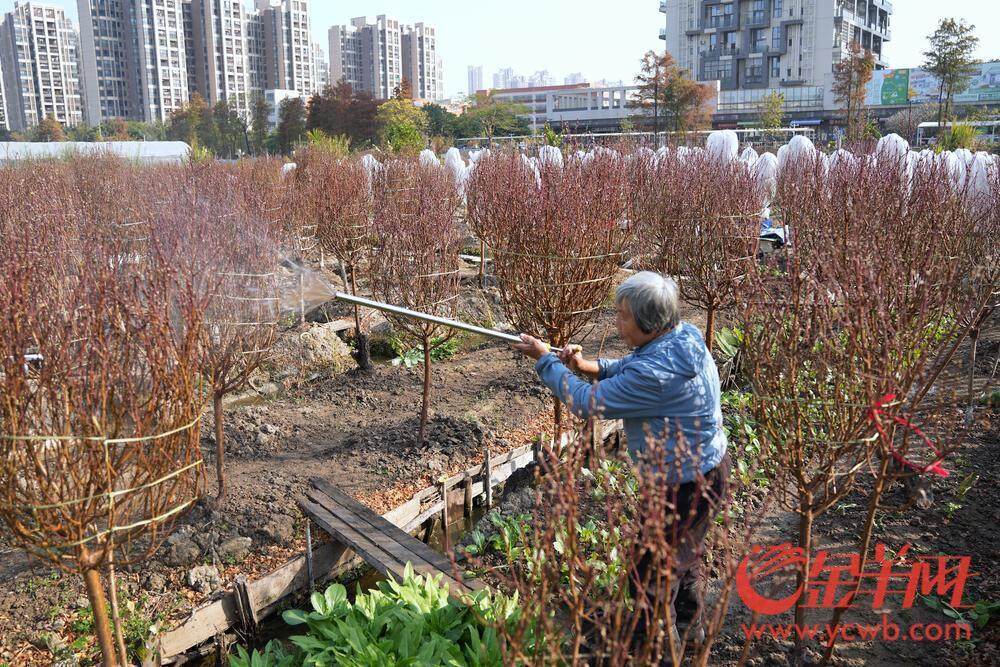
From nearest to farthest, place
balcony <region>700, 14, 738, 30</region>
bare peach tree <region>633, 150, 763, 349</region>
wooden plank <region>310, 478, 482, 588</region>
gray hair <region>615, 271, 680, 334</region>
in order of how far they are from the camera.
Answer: gray hair <region>615, 271, 680, 334</region> → wooden plank <region>310, 478, 482, 588</region> → bare peach tree <region>633, 150, 763, 349</region> → balcony <region>700, 14, 738, 30</region>

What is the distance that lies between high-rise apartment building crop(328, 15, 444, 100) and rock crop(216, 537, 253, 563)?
400ft

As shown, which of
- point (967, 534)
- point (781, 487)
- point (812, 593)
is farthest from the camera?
point (967, 534)

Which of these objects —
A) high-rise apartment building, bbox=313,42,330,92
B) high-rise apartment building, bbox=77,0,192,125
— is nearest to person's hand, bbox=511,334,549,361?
high-rise apartment building, bbox=77,0,192,125

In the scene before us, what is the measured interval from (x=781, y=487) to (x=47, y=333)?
270 centimetres

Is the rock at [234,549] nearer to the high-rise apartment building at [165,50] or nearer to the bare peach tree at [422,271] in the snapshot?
the bare peach tree at [422,271]

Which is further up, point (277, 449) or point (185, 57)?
point (185, 57)

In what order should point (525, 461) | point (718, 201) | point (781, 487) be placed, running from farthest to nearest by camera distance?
1. point (718, 201)
2. point (525, 461)
3. point (781, 487)

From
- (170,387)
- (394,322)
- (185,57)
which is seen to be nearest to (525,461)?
(394,322)

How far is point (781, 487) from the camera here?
Answer: 293 centimetres

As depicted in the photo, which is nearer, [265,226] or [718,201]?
[265,226]

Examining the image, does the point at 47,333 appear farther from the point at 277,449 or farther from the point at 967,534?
the point at 967,534

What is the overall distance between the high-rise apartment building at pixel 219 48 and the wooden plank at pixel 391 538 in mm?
96164

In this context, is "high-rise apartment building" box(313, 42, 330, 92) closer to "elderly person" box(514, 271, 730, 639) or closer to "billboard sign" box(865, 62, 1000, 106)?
"billboard sign" box(865, 62, 1000, 106)

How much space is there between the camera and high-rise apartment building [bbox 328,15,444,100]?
12181 centimetres
